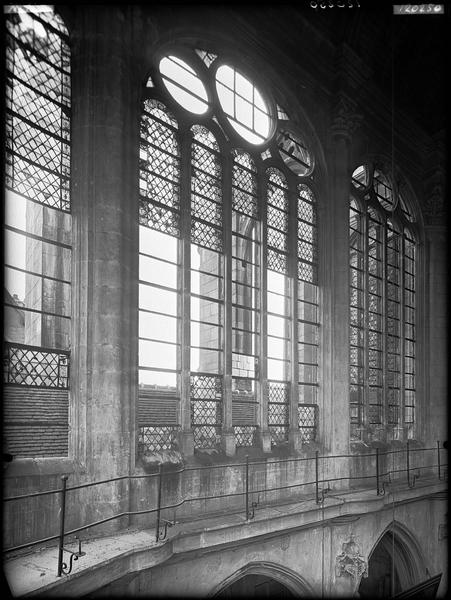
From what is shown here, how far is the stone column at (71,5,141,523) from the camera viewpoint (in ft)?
17.3

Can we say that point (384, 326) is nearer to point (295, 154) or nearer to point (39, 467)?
point (295, 154)

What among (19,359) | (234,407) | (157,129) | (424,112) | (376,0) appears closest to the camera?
(376,0)

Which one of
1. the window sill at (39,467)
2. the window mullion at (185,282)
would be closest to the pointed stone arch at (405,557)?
the window mullion at (185,282)

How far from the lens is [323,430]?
866cm

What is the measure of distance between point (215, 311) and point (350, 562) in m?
4.13

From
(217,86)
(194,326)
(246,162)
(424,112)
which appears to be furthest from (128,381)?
(424,112)

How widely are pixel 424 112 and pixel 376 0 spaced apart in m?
7.25

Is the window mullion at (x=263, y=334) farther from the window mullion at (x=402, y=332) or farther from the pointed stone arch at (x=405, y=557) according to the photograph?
the window mullion at (x=402, y=332)

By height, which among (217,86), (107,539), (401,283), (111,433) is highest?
(217,86)

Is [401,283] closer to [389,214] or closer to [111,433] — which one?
[389,214]

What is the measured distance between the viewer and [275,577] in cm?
685

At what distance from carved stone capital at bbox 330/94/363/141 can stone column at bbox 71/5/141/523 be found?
15.2ft

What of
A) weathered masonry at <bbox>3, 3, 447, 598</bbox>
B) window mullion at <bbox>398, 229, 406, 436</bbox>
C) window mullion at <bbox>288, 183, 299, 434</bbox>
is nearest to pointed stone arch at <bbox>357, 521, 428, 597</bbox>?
weathered masonry at <bbox>3, 3, 447, 598</bbox>

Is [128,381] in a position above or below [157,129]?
below
